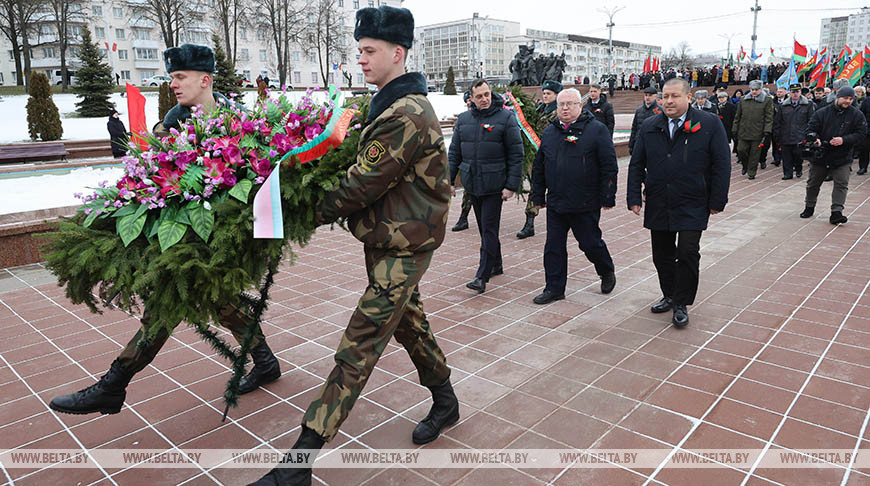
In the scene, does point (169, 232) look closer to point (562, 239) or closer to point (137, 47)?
point (562, 239)

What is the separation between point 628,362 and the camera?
13.8 feet

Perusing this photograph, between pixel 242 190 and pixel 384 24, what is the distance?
94 cm

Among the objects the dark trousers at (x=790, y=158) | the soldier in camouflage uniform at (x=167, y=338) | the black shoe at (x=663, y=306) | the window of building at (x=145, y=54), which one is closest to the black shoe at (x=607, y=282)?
the black shoe at (x=663, y=306)

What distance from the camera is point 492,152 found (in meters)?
5.98

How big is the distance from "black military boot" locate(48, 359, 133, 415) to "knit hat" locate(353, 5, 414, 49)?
7.07ft

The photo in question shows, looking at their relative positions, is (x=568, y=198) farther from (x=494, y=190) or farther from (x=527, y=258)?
(x=527, y=258)

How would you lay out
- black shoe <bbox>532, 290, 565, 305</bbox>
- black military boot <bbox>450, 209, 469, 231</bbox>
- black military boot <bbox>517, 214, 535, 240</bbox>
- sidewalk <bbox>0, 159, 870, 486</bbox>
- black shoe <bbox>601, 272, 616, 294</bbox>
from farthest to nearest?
black military boot <bbox>450, 209, 469, 231</bbox>
black military boot <bbox>517, 214, 535, 240</bbox>
black shoe <bbox>601, 272, 616, 294</bbox>
black shoe <bbox>532, 290, 565, 305</bbox>
sidewalk <bbox>0, 159, 870, 486</bbox>

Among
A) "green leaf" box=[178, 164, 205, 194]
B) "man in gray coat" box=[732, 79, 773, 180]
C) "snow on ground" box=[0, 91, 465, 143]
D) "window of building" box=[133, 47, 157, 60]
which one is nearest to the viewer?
"green leaf" box=[178, 164, 205, 194]

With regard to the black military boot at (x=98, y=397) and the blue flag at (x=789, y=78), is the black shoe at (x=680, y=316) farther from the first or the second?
the blue flag at (x=789, y=78)

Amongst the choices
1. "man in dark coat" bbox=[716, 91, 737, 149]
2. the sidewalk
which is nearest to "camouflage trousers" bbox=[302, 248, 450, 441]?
the sidewalk

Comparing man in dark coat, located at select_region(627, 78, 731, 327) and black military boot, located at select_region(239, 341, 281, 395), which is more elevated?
man in dark coat, located at select_region(627, 78, 731, 327)

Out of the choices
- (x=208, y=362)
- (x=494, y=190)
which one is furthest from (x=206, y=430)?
(x=494, y=190)

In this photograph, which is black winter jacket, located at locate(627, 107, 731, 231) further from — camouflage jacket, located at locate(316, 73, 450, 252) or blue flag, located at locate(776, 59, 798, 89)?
blue flag, located at locate(776, 59, 798, 89)

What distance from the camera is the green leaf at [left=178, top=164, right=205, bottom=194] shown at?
8.73 ft
